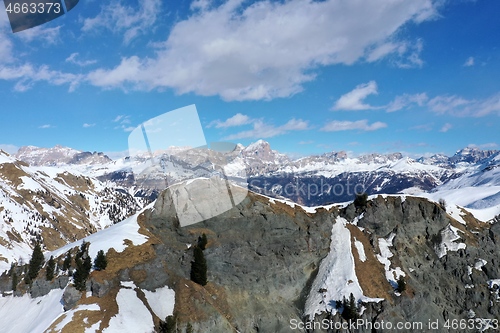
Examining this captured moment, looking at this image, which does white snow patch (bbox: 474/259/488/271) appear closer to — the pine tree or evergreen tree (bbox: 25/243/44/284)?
the pine tree

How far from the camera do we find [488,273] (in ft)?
261

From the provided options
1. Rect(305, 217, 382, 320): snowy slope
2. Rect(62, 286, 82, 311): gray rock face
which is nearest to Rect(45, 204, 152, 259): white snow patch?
Rect(62, 286, 82, 311): gray rock face

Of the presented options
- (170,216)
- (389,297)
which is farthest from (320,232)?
(170,216)

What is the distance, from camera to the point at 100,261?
197ft

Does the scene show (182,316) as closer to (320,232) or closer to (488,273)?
(320,232)

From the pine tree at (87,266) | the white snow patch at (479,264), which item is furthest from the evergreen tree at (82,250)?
the white snow patch at (479,264)

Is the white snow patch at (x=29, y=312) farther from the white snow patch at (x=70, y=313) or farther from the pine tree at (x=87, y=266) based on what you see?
the pine tree at (x=87, y=266)

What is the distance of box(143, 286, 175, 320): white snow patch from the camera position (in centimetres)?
5666

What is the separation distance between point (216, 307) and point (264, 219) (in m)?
24.4

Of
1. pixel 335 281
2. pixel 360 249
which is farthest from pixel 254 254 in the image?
pixel 360 249

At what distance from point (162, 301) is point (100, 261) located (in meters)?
13.6

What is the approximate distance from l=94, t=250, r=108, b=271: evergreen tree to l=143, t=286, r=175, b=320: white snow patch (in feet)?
29.7

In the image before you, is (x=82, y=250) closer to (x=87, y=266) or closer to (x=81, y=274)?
(x=87, y=266)

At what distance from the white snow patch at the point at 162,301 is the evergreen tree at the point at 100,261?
9.04 m
